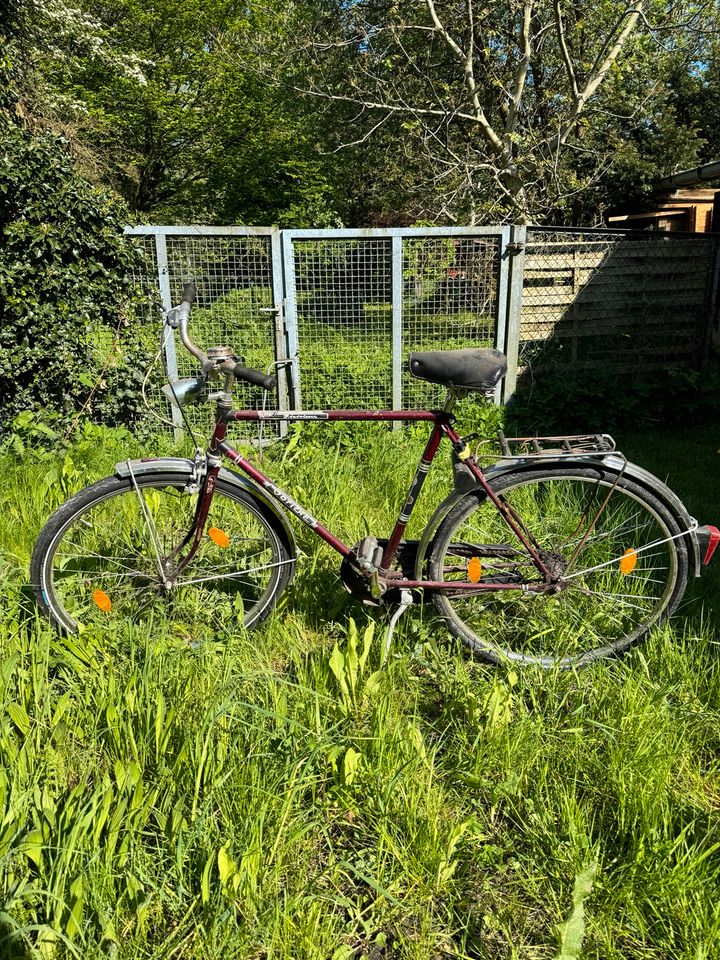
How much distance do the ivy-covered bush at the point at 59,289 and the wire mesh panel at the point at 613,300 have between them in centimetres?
334

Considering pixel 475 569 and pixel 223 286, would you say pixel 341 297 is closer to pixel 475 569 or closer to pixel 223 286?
pixel 223 286

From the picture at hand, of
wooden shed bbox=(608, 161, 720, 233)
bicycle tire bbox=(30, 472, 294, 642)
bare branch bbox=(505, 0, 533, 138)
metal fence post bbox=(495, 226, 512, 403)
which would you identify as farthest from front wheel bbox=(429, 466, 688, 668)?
wooden shed bbox=(608, 161, 720, 233)

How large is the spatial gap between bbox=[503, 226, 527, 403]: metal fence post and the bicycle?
3155 mm

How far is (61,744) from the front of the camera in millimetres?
2023

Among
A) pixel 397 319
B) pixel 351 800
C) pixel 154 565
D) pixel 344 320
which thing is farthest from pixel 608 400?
pixel 351 800

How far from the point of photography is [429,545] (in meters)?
2.54

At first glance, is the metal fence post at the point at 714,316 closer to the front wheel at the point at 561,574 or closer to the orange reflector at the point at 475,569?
the front wheel at the point at 561,574

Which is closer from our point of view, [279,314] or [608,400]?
[279,314]

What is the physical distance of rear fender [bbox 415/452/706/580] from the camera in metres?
2.42

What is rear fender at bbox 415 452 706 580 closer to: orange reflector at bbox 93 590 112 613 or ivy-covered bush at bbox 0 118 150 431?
orange reflector at bbox 93 590 112 613

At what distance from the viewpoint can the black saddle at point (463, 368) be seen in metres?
2.32

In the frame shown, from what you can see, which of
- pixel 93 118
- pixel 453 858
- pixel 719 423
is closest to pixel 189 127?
pixel 93 118

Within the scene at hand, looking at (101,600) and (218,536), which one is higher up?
(218,536)

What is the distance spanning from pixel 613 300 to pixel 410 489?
464 cm
